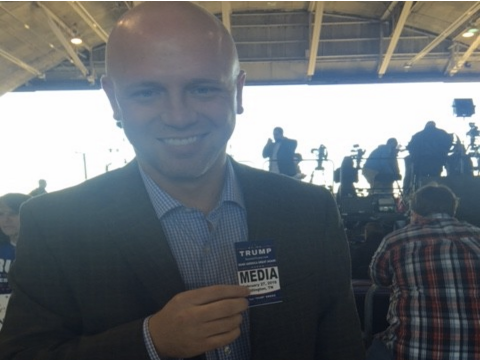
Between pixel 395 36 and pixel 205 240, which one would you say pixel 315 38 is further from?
pixel 205 240

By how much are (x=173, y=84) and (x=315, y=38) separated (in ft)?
50.8

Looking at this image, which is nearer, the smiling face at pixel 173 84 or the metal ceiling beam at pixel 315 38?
the smiling face at pixel 173 84

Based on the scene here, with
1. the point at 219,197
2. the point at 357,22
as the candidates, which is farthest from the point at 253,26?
the point at 219,197

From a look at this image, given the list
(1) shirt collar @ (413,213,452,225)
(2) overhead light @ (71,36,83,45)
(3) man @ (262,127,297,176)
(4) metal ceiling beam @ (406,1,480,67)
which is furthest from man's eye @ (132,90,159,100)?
(2) overhead light @ (71,36,83,45)

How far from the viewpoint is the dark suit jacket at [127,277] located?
1080 millimetres

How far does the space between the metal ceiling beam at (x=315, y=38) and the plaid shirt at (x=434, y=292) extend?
1245cm

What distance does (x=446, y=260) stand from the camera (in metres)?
3.15

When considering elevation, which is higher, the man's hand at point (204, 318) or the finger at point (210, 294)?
the finger at point (210, 294)

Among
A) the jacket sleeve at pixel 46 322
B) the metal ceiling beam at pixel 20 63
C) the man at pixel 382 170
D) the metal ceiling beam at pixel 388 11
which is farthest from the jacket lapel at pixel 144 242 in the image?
the metal ceiling beam at pixel 388 11

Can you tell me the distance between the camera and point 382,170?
9.98 meters

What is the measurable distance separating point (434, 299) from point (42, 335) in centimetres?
263

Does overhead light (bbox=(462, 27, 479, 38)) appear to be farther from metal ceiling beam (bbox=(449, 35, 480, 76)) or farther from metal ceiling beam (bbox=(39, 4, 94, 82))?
metal ceiling beam (bbox=(39, 4, 94, 82))

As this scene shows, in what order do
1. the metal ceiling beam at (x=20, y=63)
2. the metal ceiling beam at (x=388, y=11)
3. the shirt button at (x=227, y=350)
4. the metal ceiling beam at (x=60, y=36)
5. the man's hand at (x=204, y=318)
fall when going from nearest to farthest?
the man's hand at (x=204, y=318) < the shirt button at (x=227, y=350) < the metal ceiling beam at (x=60, y=36) < the metal ceiling beam at (x=20, y=63) < the metal ceiling beam at (x=388, y=11)

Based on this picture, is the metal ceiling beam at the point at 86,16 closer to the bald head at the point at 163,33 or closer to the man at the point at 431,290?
the man at the point at 431,290
